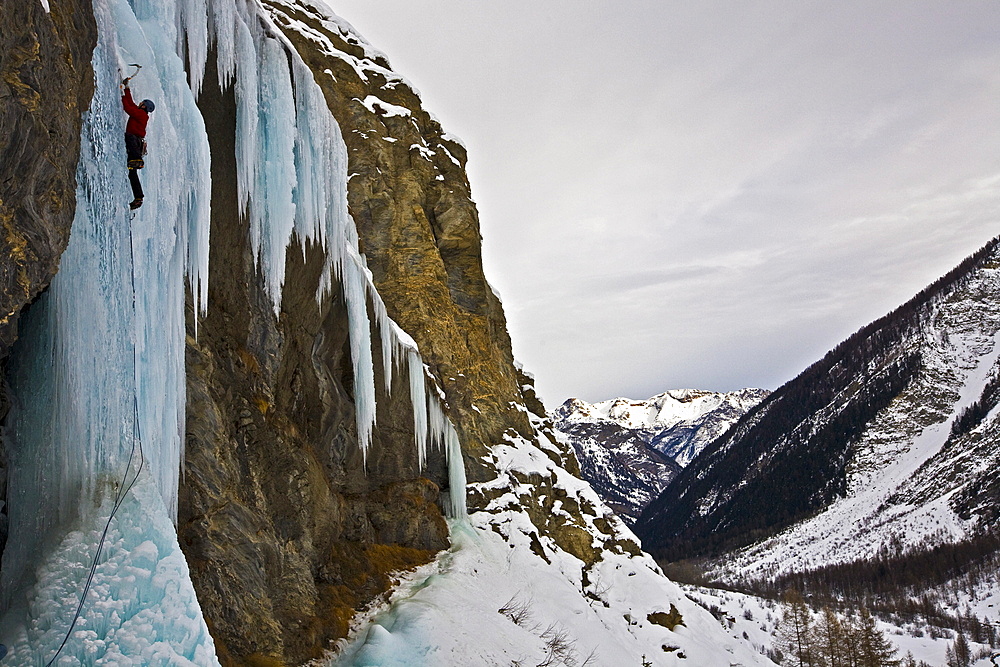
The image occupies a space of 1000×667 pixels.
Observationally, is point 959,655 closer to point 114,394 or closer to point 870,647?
point 870,647

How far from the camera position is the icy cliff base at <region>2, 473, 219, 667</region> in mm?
5082

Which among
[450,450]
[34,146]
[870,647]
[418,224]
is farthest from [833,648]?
[34,146]

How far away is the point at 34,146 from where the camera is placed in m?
5.05

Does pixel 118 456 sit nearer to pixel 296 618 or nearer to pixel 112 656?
pixel 112 656

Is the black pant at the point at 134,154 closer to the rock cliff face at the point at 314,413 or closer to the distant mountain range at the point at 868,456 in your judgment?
the rock cliff face at the point at 314,413

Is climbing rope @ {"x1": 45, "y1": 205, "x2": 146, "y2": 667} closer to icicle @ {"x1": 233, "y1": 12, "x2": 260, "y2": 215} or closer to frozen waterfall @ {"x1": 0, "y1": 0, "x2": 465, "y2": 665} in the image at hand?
frozen waterfall @ {"x1": 0, "y1": 0, "x2": 465, "y2": 665}

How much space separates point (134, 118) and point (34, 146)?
132cm

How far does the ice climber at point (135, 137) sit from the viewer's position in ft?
20.2

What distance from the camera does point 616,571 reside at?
2189 cm

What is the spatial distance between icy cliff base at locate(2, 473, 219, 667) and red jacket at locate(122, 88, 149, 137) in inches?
126

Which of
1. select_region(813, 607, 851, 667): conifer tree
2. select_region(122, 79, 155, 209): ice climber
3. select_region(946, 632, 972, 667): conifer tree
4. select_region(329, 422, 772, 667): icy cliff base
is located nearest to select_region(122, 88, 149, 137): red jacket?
select_region(122, 79, 155, 209): ice climber

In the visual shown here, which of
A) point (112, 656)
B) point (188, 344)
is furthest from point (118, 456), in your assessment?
point (188, 344)

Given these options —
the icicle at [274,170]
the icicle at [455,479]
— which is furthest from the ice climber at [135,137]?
the icicle at [455,479]

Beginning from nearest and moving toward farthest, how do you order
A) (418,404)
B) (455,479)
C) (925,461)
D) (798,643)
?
(418,404)
(455,479)
(798,643)
(925,461)
